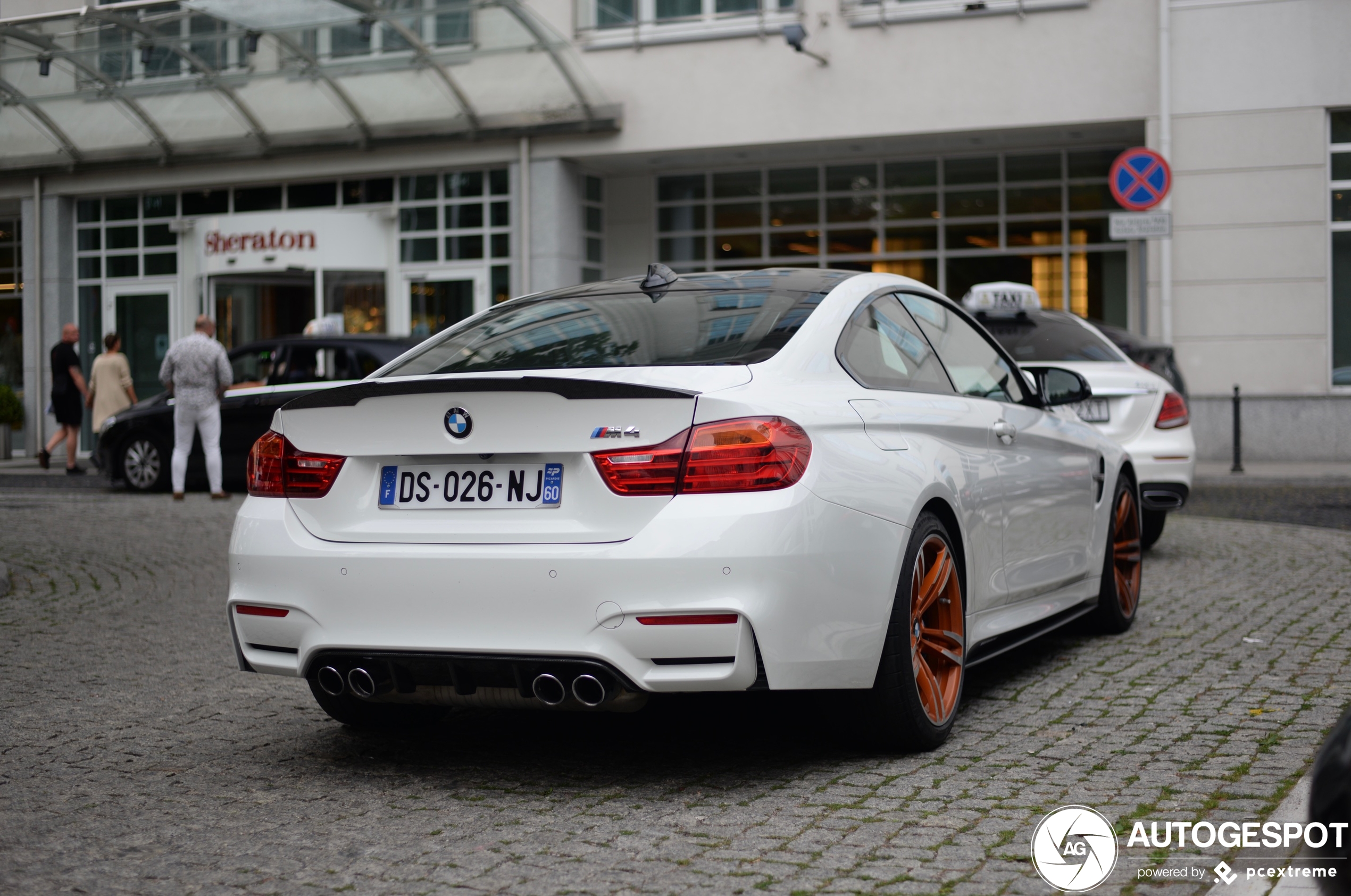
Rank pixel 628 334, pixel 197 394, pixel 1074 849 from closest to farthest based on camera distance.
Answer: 1. pixel 1074 849
2. pixel 628 334
3. pixel 197 394

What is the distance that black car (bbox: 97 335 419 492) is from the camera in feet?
49.4

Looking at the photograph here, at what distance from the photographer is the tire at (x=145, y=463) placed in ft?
52.0

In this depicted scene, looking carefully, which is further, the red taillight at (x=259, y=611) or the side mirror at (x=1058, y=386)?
the side mirror at (x=1058, y=386)

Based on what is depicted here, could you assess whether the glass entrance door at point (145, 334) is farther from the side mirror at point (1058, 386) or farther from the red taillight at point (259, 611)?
the red taillight at point (259, 611)

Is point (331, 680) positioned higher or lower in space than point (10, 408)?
lower

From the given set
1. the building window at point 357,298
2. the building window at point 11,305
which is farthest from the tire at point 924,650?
the building window at point 11,305

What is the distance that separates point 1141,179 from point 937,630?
11.0 m

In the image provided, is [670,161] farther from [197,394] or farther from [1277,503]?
[1277,503]

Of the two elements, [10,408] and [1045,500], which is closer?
[1045,500]

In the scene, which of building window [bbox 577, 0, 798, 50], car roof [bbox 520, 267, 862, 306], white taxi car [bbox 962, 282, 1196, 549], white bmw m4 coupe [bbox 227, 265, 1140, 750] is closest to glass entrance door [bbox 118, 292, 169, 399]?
building window [bbox 577, 0, 798, 50]

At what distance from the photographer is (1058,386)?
6.54m

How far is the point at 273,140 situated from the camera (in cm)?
2230

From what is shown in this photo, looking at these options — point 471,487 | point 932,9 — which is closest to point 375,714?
point 471,487

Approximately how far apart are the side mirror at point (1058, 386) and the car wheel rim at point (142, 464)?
11.7m
